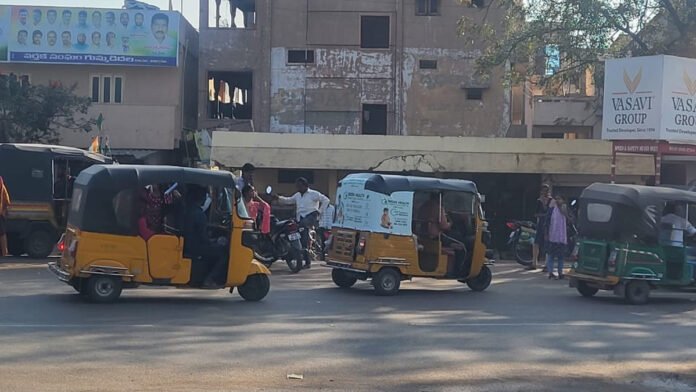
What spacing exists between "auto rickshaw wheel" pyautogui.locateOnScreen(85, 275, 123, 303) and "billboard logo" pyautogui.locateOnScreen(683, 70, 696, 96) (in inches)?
618

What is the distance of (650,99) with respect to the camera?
21516mm

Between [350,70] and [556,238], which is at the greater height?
[350,70]

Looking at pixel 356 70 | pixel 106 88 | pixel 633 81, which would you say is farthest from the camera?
pixel 356 70

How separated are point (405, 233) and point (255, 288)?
2817 mm

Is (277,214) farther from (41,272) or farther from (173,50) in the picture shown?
(173,50)

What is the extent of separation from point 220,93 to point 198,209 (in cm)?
2498

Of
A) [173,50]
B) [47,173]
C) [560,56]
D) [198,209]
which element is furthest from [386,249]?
[173,50]

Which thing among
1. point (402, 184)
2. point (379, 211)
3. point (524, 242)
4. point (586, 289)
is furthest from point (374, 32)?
point (379, 211)

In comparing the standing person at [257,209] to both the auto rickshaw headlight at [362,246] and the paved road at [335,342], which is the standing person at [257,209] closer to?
the paved road at [335,342]

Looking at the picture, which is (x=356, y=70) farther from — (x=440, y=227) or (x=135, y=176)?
(x=135, y=176)

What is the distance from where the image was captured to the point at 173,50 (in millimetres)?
32219

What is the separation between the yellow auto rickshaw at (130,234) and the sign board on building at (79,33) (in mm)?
20594

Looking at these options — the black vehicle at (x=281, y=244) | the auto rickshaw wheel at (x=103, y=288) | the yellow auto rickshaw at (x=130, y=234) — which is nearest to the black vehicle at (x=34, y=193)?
the black vehicle at (x=281, y=244)

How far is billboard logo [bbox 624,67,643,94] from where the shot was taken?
21781 mm
